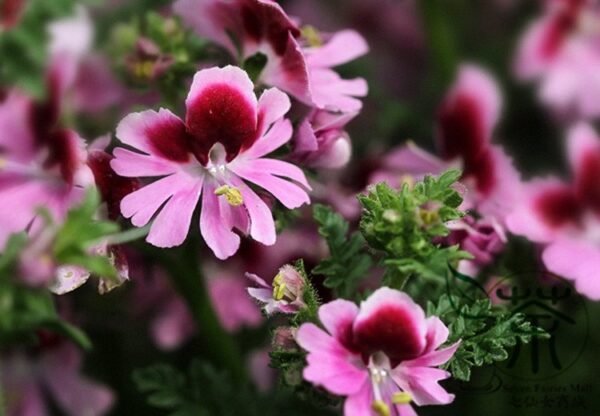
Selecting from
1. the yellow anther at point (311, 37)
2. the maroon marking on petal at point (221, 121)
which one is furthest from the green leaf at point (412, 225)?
the yellow anther at point (311, 37)

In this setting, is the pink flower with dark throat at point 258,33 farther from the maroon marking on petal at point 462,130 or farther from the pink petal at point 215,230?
the maroon marking on petal at point 462,130

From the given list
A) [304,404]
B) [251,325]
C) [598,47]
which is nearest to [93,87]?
[251,325]

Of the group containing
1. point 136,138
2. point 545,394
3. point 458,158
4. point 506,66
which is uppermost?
point 136,138

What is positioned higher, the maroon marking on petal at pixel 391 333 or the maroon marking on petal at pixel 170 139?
the maroon marking on petal at pixel 170 139

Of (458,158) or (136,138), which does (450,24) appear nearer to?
(458,158)

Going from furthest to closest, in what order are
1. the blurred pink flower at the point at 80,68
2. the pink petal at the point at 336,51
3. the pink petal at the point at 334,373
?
the blurred pink flower at the point at 80,68 < the pink petal at the point at 336,51 < the pink petal at the point at 334,373

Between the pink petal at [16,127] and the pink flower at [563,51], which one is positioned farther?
the pink flower at [563,51]

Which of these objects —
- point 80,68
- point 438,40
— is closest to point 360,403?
point 80,68
